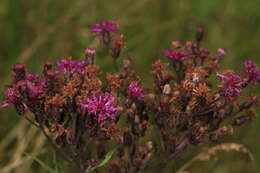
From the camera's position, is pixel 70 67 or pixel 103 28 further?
pixel 103 28

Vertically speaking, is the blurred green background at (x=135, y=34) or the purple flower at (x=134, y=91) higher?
the blurred green background at (x=135, y=34)

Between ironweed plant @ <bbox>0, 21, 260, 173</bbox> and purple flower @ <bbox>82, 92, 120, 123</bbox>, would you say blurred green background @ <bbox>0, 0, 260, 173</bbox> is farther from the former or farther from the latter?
purple flower @ <bbox>82, 92, 120, 123</bbox>

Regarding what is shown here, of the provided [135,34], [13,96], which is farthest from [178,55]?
[135,34]

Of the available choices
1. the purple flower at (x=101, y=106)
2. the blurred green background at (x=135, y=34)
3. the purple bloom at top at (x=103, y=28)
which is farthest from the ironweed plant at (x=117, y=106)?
the blurred green background at (x=135, y=34)

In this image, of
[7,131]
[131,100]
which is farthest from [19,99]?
[7,131]

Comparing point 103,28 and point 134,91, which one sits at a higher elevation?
point 103,28

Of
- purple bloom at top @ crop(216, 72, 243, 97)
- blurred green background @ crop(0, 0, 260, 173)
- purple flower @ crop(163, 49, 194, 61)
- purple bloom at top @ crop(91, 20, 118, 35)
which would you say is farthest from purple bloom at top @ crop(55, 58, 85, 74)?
blurred green background @ crop(0, 0, 260, 173)

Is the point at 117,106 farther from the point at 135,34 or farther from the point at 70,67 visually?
the point at 135,34

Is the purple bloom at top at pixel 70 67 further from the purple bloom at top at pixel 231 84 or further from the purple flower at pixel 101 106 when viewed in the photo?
the purple bloom at top at pixel 231 84
